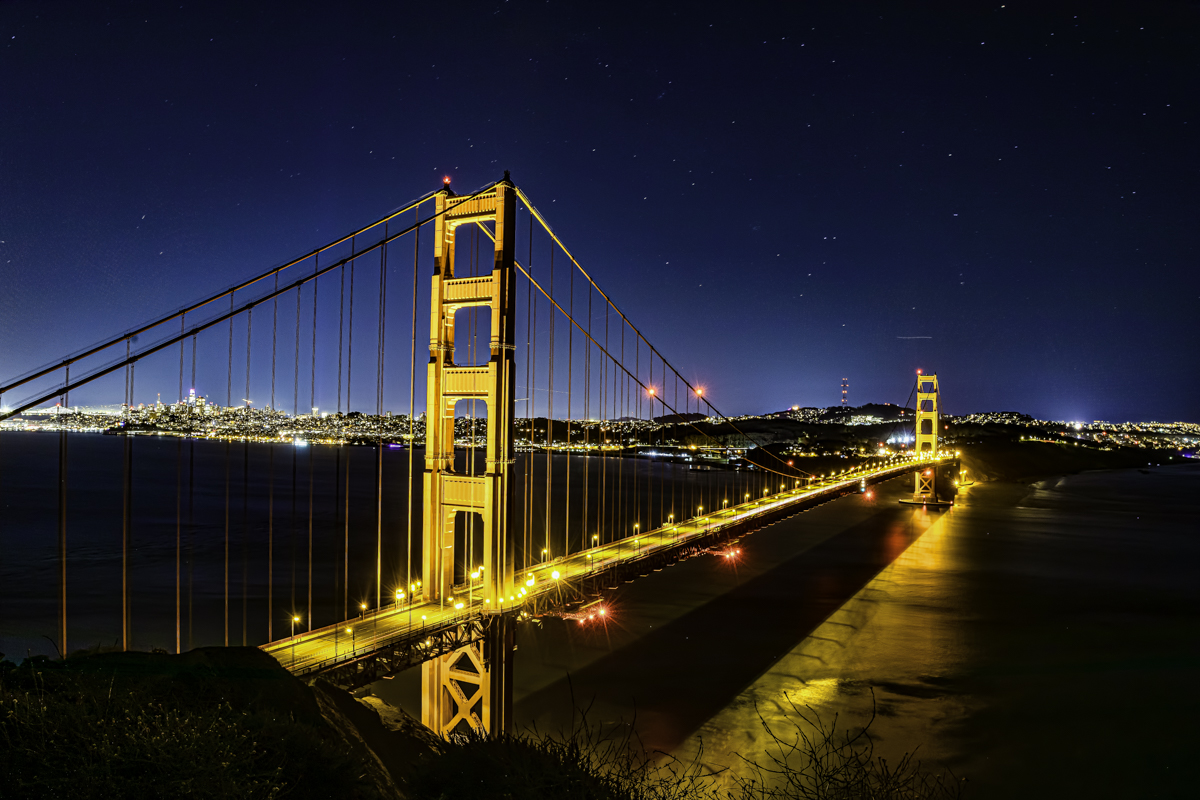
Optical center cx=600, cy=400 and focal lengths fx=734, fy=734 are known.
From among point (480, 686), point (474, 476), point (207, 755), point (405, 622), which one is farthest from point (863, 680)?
point (207, 755)

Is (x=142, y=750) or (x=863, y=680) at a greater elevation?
(x=142, y=750)

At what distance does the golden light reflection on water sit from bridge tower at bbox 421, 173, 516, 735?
180 inches

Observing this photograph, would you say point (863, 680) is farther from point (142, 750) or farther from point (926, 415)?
point (926, 415)

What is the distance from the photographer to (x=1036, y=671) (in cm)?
2145

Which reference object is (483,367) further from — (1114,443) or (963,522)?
(1114,443)

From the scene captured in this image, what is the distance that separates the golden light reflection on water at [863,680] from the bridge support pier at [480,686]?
4.02 metres

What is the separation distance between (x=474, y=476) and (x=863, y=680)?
12557 mm

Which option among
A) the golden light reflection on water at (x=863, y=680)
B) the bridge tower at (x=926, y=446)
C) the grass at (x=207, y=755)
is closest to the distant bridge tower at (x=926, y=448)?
the bridge tower at (x=926, y=446)

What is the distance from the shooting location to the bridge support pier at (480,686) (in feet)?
47.1

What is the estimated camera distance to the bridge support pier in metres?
14.4

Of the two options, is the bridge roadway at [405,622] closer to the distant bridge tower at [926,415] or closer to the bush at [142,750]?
the bush at [142,750]

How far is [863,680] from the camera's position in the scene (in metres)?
20.2

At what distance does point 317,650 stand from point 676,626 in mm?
16532

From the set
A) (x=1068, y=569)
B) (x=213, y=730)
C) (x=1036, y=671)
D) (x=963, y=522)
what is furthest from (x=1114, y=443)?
(x=213, y=730)
